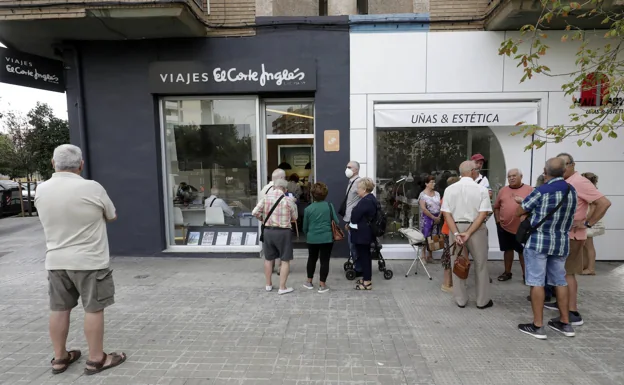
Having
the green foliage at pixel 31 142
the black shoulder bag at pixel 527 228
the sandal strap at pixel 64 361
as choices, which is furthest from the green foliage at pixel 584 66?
the green foliage at pixel 31 142

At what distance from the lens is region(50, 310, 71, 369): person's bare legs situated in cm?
313

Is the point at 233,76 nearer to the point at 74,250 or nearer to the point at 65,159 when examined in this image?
the point at 65,159

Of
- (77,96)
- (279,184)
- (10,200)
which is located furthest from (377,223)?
(10,200)

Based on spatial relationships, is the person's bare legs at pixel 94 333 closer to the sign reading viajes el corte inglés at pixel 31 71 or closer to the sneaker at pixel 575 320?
the sneaker at pixel 575 320

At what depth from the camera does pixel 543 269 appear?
3785 millimetres

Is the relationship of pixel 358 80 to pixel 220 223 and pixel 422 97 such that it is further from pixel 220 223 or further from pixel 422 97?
pixel 220 223

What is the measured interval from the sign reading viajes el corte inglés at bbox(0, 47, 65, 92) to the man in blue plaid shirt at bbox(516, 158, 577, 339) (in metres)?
8.40

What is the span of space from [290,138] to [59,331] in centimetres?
517

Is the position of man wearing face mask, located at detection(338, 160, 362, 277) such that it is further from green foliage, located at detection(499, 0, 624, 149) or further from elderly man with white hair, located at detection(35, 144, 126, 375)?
elderly man with white hair, located at detection(35, 144, 126, 375)

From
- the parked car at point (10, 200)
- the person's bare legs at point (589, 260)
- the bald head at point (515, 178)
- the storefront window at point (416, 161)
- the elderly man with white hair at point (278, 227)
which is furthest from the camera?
the parked car at point (10, 200)

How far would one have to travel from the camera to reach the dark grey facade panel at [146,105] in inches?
266

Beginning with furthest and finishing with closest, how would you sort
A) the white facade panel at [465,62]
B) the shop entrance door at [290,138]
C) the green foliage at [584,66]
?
the shop entrance door at [290,138] < the white facade panel at [465,62] < the green foliage at [584,66]

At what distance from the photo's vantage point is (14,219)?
528 inches

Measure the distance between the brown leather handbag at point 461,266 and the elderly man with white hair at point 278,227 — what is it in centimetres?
223
